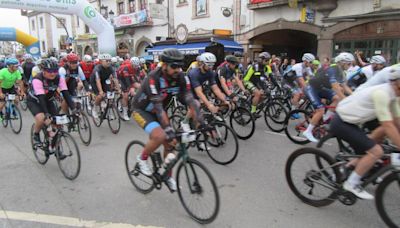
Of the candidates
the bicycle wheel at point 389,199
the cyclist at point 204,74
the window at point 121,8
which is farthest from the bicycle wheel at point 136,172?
the window at point 121,8

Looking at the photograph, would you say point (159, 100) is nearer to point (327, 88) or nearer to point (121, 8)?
point (327, 88)

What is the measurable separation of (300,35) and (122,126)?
1676 cm

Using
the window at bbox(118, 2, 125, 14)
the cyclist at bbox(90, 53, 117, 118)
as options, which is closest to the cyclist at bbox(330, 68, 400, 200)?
the cyclist at bbox(90, 53, 117, 118)

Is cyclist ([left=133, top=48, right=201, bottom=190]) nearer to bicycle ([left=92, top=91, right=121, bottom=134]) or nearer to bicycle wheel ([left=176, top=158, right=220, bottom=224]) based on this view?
bicycle wheel ([left=176, top=158, right=220, bottom=224])

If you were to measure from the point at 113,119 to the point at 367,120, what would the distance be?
620 cm

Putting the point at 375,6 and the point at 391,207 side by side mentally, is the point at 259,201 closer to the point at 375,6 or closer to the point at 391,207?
the point at 391,207

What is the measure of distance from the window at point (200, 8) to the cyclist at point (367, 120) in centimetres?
1966

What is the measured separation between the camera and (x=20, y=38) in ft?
82.0

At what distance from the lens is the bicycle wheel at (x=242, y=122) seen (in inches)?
267

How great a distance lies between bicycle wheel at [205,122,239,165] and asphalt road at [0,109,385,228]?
6.2 inches

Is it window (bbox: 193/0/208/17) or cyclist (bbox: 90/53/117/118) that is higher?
window (bbox: 193/0/208/17)

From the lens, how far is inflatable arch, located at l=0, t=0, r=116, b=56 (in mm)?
14783

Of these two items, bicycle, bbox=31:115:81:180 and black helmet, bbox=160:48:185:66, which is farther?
bicycle, bbox=31:115:81:180

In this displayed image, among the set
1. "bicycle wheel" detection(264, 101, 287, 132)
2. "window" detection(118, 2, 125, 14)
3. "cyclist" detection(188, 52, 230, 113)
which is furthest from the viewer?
"window" detection(118, 2, 125, 14)
